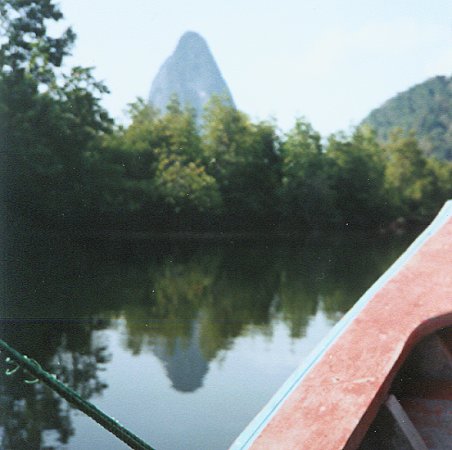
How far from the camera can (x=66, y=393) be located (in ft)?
4.40

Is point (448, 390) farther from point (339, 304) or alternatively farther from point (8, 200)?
point (8, 200)

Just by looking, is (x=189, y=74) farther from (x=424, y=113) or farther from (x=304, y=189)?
(x=304, y=189)

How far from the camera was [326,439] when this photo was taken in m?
1.48

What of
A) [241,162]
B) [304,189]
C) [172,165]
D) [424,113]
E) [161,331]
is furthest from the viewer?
[424,113]

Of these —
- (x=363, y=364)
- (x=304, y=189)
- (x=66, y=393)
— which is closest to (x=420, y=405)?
(x=363, y=364)

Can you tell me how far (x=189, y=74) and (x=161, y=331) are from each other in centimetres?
7951

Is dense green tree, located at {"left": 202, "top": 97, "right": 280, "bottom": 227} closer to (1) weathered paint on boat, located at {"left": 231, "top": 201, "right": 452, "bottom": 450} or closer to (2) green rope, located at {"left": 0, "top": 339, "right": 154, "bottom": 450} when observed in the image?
(1) weathered paint on boat, located at {"left": 231, "top": 201, "right": 452, "bottom": 450}

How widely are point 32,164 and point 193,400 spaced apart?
16.1 m

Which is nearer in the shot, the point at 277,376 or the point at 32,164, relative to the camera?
the point at 277,376

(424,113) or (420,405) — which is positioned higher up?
(420,405)

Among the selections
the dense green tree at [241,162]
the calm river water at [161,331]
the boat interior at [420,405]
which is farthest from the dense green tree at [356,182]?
the boat interior at [420,405]

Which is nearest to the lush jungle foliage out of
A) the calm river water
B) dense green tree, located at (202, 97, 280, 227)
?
dense green tree, located at (202, 97, 280, 227)

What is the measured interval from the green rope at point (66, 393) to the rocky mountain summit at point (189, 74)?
82.1 metres

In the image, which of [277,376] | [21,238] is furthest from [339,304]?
[21,238]
